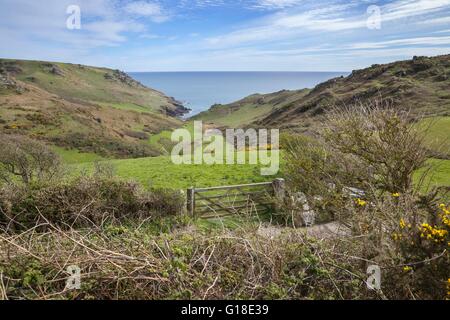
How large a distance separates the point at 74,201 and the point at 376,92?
69.5 metres

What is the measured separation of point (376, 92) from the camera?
2749 inches

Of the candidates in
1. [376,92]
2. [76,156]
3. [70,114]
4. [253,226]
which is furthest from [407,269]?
[376,92]

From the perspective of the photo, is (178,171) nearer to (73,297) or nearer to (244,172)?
(244,172)

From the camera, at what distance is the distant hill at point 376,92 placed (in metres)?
58.7

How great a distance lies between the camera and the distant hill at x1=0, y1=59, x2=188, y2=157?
5138 centimetres

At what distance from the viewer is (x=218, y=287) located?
3.89 metres

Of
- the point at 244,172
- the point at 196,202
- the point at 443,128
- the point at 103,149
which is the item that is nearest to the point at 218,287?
the point at 196,202

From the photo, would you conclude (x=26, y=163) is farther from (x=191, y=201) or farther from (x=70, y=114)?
(x=70, y=114)

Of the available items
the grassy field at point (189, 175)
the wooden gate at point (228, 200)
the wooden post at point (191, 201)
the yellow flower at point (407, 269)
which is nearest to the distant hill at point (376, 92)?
the grassy field at point (189, 175)

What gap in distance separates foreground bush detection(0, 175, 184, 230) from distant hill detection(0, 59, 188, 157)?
35.3 metres

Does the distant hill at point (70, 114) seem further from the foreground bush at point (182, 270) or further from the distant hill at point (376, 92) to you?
the foreground bush at point (182, 270)

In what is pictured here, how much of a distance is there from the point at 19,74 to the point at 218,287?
150 metres

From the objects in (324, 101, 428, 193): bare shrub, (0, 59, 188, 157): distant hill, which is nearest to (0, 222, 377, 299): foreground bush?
(324, 101, 428, 193): bare shrub

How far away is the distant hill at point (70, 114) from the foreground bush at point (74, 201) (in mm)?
35275
